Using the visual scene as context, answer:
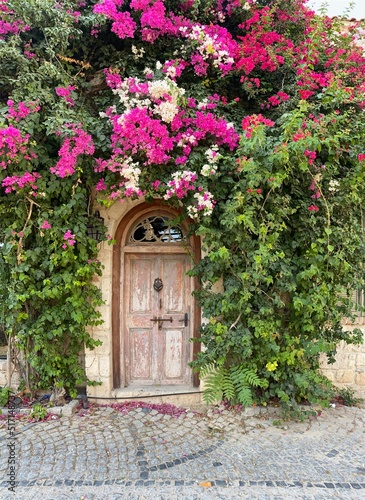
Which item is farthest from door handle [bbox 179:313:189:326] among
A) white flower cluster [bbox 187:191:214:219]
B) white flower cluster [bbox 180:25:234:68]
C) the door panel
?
white flower cluster [bbox 180:25:234:68]

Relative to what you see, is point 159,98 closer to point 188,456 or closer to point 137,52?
point 137,52

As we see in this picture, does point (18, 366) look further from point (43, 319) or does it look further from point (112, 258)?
point (112, 258)

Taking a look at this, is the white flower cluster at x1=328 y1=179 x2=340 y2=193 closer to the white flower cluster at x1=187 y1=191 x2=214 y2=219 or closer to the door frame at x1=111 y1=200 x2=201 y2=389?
the white flower cluster at x1=187 y1=191 x2=214 y2=219

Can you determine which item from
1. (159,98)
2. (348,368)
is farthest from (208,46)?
(348,368)

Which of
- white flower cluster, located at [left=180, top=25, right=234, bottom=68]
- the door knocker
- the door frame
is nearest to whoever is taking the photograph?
white flower cluster, located at [left=180, top=25, right=234, bottom=68]

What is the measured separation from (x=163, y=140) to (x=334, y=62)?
2.49m

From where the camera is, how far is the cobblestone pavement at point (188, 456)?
110 inches

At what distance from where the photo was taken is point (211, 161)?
368 centimetres

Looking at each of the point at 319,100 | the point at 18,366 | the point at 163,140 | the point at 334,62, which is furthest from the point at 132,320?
the point at 334,62

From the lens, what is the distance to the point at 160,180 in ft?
12.4

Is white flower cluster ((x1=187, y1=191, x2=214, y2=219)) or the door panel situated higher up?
white flower cluster ((x1=187, y1=191, x2=214, y2=219))

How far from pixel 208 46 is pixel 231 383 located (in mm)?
3818

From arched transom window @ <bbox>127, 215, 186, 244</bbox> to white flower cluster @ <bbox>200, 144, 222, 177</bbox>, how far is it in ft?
3.85

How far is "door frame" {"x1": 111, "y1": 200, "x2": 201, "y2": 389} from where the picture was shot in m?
4.57
